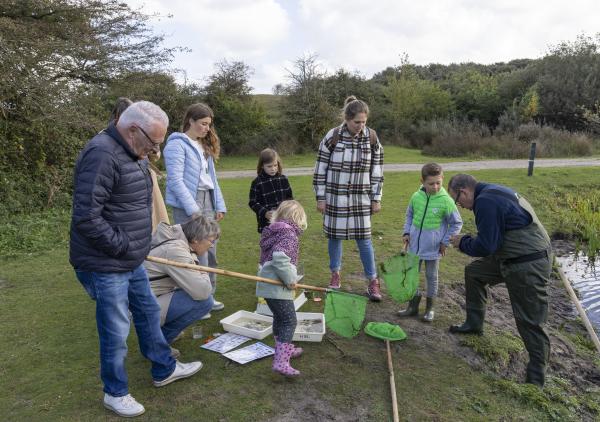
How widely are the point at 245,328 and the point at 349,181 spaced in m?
1.89

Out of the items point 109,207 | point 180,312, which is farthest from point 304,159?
point 109,207

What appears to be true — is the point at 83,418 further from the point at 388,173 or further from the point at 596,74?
the point at 596,74

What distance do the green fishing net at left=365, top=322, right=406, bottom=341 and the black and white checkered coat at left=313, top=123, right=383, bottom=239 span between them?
102cm

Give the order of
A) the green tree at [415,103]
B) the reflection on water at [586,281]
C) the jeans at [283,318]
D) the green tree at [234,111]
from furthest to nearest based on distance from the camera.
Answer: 1. the green tree at [415,103]
2. the green tree at [234,111]
3. the reflection on water at [586,281]
4. the jeans at [283,318]

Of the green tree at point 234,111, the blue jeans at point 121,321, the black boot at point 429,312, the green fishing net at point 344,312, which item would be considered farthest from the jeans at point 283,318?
the green tree at point 234,111

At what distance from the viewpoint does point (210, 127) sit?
4.71m

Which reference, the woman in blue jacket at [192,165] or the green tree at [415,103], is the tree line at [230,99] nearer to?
the green tree at [415,103]

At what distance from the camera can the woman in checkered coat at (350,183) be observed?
16.7 feet

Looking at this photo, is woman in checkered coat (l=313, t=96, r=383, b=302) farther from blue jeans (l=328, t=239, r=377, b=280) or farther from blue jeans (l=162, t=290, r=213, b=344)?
blue jeans (l=162, t=290, r=213, b=344)

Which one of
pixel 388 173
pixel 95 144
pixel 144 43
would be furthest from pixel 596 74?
pixel 95 144

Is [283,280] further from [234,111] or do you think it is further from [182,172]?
[234,111]

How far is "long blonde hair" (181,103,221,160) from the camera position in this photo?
14.8ft

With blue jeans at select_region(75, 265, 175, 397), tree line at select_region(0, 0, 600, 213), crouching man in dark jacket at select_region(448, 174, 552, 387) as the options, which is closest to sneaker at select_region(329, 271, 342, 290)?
crouching man in dark jacket at select_region(448, 174, 552, 387)

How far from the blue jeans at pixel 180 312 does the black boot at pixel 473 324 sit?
2419mm
